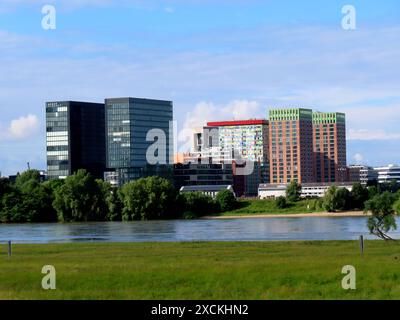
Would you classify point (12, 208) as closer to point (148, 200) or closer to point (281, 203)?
point (148, 200)

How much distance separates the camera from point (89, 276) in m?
32.8

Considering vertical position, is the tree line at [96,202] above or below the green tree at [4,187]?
below

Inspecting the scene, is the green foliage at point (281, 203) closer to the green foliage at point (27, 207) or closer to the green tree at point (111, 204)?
the green tree at point (111, 204)

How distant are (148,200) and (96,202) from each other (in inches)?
397

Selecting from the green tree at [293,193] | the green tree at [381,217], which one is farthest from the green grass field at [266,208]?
the green tree at [381,217]

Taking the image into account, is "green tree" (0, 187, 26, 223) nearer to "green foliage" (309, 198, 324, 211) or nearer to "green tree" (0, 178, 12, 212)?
"green tree" (0, 178, 12, 212)

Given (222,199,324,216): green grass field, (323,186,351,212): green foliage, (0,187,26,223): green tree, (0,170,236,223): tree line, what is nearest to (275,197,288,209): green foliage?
(222,199,324,216): green grass field

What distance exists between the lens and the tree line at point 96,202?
149375mm

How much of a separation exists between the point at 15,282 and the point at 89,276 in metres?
2.95

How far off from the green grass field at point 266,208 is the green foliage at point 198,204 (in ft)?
10.5

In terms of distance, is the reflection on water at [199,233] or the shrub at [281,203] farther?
the shrub at [281,203]

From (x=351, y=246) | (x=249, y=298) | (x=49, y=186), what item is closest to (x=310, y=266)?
(x=249, y=298)

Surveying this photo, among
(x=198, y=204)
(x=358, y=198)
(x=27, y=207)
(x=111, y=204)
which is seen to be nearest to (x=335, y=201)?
(x=358, y=198)
